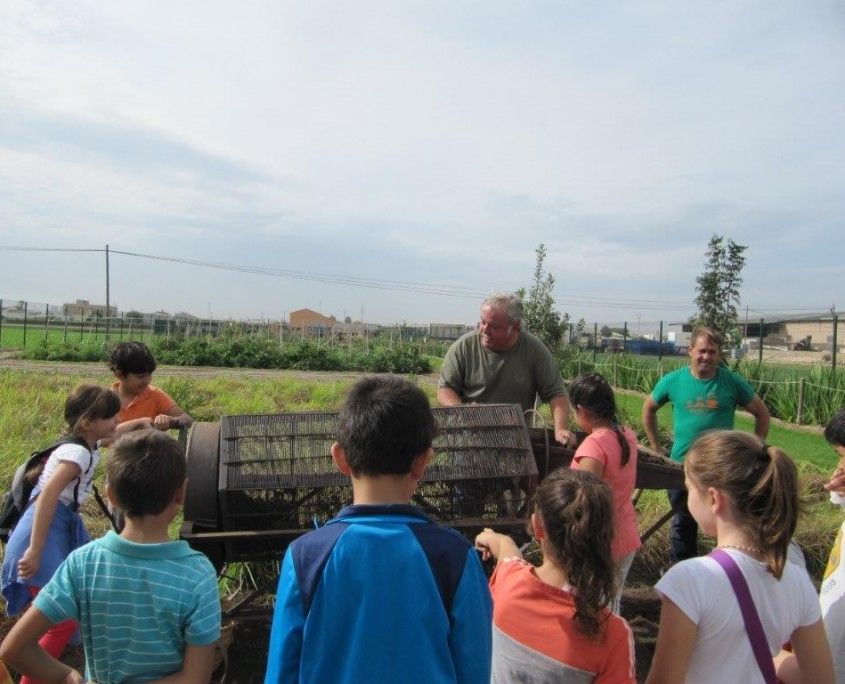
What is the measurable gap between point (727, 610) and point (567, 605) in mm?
396

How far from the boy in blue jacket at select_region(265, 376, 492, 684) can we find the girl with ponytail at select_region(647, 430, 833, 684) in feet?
1.99

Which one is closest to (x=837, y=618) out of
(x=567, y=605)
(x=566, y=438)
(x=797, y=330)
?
(x=567, y=605)

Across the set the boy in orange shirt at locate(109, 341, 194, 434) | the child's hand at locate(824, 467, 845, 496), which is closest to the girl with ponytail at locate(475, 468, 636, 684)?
the child's hand at locate(824, 467, 845, 496)

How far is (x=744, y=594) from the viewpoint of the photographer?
1.84 metres

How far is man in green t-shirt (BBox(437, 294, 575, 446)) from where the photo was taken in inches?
179

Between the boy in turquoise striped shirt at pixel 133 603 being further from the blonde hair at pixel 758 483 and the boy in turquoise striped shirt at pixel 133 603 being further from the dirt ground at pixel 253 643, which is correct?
the dirt ground at pixel 253 643

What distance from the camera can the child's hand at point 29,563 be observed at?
2711mm

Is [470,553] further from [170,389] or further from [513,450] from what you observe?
[170,389]

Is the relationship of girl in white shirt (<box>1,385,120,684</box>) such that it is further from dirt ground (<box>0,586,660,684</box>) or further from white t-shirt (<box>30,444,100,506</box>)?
dirt ground (<box>0,586,660,684</box>)

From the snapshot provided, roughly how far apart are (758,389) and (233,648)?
14.5 m

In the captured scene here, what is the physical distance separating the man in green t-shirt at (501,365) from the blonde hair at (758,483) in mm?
2518

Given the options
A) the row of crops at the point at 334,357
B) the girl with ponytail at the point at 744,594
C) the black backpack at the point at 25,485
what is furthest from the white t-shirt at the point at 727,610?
the row of crops at the point at 334,357

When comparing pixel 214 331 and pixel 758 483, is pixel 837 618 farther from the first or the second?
pixel 214 331

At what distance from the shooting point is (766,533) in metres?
1.87
